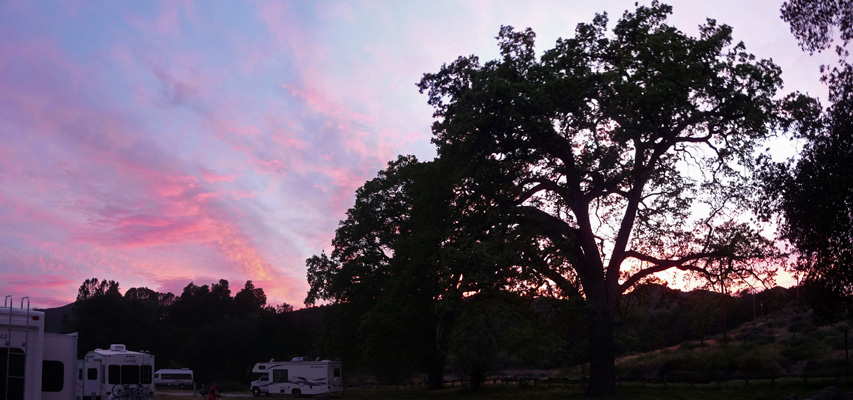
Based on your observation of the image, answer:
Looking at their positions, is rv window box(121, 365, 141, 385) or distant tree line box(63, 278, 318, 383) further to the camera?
distant tree line box(63, 278, 318, 383)

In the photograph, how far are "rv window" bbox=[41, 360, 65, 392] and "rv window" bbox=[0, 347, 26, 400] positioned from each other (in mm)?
2233

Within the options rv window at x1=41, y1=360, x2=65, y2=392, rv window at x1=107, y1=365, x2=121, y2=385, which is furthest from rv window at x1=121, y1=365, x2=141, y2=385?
rv window at x1=41, y1=360, x2=65, y2=392

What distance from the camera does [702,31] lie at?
34062 mm

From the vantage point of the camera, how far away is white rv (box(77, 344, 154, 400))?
1145 inches

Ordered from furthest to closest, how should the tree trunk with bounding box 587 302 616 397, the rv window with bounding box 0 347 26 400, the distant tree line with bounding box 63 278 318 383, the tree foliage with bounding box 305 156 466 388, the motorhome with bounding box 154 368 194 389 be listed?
the distant tree line with bounding box 63 278 318 383 < the motorhome with bounding box 154 368 194 389 < the tree foliage with bounding box 305 156 466 388 < the tree trunk with bounding box 587 302 616 397 < the rv window with bounding box 0 347 26 400

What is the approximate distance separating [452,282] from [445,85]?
973cm

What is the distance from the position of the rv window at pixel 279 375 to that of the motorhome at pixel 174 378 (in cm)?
2664

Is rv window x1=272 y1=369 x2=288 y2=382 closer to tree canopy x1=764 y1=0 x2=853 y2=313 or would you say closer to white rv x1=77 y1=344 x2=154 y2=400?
white rv x1=77 y1=344 x2=154 y2=400

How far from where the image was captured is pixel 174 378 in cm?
8269

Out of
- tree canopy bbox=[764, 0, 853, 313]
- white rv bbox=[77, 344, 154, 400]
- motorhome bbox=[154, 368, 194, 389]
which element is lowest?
motorhome bbox=[154, 368, 194, 389]

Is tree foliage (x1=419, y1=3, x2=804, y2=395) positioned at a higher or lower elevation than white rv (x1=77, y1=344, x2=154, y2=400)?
higher

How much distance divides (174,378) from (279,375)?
30025mm

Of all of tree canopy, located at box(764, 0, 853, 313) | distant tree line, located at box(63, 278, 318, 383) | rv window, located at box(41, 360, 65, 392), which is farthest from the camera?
distant tree line, located at box(63, 278, 318, 383)

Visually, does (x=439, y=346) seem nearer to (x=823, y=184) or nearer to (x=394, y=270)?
(x=394, y=270)
